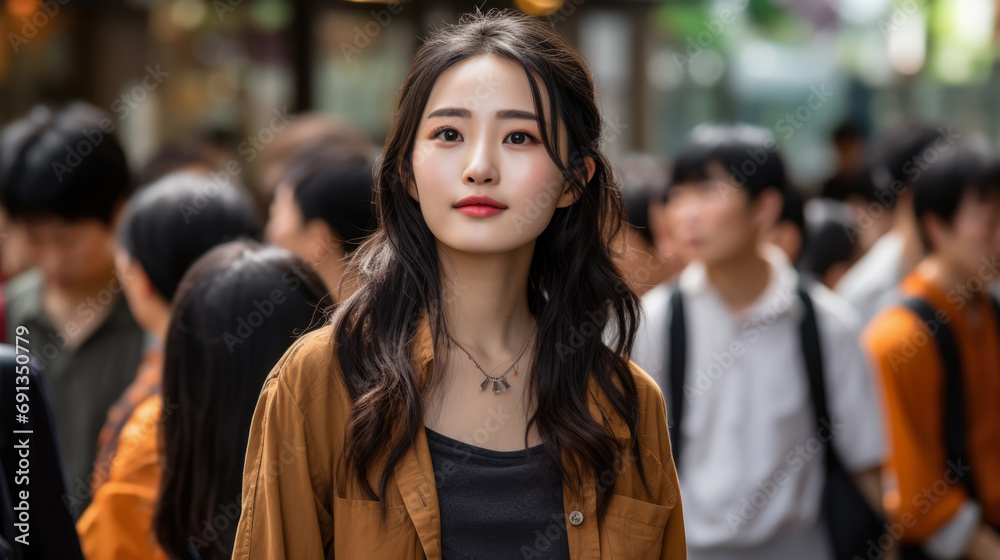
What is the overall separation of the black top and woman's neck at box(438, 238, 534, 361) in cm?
20

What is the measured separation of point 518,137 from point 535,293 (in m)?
0.37

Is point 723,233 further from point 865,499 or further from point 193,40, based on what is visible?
point 193,40

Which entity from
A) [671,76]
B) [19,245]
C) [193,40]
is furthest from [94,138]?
[671,76]

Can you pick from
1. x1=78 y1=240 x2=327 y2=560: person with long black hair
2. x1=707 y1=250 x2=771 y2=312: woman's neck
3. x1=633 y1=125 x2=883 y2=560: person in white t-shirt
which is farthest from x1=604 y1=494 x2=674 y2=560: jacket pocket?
x1=707 y1=250 x2=771 y2=312: woman's neck

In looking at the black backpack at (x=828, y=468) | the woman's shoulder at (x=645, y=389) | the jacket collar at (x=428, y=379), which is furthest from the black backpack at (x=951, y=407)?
the jacket collar at (x=428, y=379)

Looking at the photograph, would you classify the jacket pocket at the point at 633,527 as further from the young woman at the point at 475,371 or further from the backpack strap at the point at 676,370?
the backpack strap at the point at 676,370

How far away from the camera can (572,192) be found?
1.73 metres

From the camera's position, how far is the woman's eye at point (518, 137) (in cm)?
161

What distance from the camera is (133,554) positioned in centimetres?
205

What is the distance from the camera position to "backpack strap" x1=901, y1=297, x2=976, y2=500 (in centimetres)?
330

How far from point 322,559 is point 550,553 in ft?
1.26

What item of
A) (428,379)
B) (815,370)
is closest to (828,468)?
(815,370)

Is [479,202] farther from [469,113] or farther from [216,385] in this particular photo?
[216,385]

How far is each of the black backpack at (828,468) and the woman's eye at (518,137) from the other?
5.32 feet
